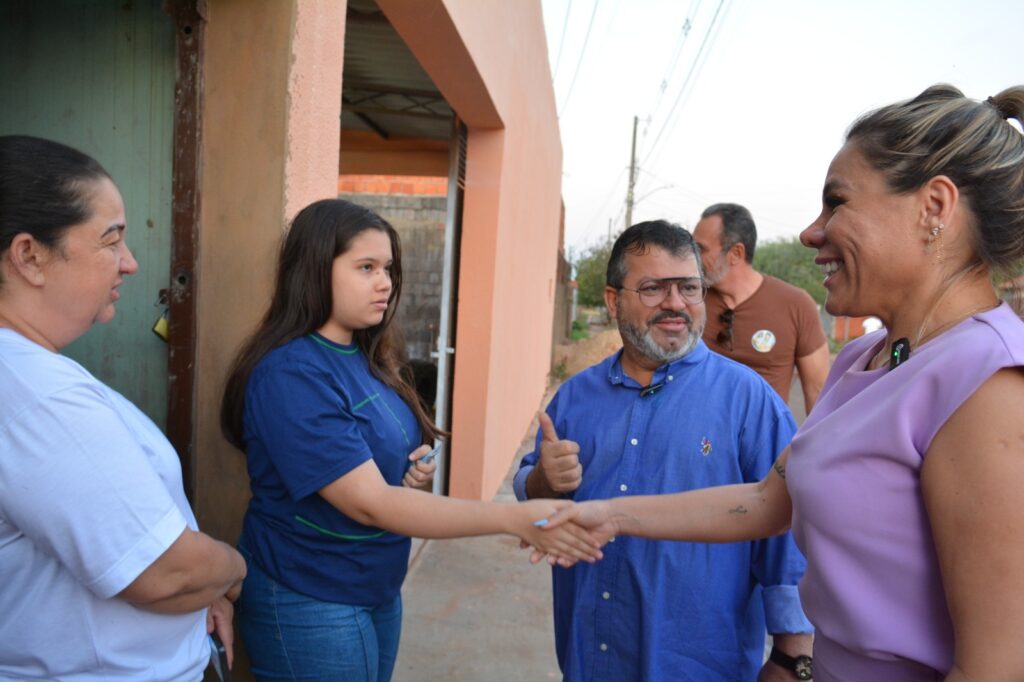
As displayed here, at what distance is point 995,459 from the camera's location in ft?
3.38

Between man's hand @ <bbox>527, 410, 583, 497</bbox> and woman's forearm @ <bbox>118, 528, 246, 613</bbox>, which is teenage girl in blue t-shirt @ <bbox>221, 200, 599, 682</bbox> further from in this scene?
woman's forearm @ <bbox>118, 528, 246, 613</bbox>

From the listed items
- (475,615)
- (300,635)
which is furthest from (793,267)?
(300,635)

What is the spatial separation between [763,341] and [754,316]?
0.47ft

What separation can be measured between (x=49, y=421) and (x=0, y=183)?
43 cm

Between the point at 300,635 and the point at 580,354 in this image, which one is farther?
the point at 580,354

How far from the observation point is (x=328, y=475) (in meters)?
1.72

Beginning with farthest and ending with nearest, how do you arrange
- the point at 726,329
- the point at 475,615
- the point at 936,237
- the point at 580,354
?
the point at 580,354
the point at 475,615
the point at 726,329
the point at 936,237

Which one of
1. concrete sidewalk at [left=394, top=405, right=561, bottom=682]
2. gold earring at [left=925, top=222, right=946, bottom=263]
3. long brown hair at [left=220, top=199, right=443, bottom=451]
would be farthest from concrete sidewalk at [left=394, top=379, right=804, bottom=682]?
gold earring at [left=925, top=222, right=946, bottom=263]

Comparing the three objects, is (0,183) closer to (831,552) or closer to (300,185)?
(300,185)

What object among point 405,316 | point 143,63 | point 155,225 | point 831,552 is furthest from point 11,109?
point 405,316

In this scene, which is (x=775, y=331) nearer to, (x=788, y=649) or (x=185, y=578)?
(x=788, y=649)

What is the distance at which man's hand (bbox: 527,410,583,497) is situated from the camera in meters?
2.05

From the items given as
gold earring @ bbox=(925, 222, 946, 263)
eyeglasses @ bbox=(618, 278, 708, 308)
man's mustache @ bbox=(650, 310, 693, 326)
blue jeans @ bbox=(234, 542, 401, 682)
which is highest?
gold earring @ bbox=(925, 222, 946, 263)

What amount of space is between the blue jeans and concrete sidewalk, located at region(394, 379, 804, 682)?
5.93ft
